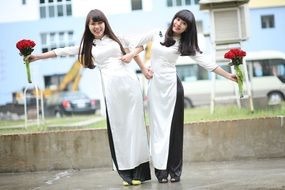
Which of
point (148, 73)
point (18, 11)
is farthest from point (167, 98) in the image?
point (18, 11)

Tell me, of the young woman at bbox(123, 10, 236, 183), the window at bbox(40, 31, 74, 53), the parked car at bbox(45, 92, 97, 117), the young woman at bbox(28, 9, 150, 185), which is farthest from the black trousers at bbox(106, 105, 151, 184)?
the parked car at bbox(45, 92, 97, 117)

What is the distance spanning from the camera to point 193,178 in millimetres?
5145

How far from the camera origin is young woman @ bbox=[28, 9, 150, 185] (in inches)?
190

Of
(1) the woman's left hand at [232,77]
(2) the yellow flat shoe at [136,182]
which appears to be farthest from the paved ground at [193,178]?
(1) the woman's left hand at [232,77]

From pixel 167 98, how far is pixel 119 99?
42 centimetres

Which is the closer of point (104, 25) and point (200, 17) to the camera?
point (104, 25)

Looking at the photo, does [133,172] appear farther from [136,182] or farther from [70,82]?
[70,82]

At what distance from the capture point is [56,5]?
8.16 m

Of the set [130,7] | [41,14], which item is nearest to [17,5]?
[41,14]

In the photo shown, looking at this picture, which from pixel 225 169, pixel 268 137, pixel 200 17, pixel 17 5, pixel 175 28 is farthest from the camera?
pixel 200 17

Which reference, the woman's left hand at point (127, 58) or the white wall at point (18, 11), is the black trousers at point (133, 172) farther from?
the white wall at point (18, 11)

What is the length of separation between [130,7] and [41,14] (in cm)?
130

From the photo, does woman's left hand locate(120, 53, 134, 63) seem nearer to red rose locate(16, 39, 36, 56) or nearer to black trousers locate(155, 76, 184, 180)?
black trousers locate(155, 76, 184, 180)

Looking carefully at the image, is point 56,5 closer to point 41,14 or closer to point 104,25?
point 41,14
